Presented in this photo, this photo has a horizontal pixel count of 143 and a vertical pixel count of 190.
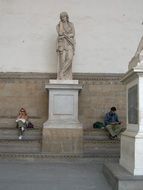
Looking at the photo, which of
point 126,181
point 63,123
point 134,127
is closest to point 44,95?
point 63,123

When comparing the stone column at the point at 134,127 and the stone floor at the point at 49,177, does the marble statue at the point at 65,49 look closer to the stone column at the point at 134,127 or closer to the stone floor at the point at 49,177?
the stone floor at the point at 49,177

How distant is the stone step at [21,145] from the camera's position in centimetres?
956

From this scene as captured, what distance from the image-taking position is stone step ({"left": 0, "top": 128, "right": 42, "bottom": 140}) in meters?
10.4

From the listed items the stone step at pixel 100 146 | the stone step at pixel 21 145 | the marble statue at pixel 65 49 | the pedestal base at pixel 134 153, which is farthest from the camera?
the marble statue at pixel 65 49

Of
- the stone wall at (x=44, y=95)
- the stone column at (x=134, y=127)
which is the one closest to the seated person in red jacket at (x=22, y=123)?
the stone wall at (x=44, y=95)

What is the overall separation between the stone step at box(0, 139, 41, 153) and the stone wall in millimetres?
2254

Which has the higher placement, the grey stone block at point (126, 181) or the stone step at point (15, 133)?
the stone step at point (15, 133)

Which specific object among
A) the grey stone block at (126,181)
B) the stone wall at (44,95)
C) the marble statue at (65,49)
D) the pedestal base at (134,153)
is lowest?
the grey stone block at (126,181)

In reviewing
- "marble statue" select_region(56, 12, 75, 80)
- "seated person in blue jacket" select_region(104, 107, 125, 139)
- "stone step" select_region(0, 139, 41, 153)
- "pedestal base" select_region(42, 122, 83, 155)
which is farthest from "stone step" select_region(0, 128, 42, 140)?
"seated person in blue jacket" select_region(104, 107, 125, 139)

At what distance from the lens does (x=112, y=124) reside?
10.8m

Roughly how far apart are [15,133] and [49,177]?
4852mm

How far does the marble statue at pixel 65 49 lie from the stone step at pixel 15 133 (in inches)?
69.4

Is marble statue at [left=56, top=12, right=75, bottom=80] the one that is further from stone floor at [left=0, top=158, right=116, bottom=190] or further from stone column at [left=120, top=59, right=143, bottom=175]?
stone column at [left=120, top=59, right=143, bottom=175]

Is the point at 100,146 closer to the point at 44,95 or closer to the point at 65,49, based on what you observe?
the point at 65,49
